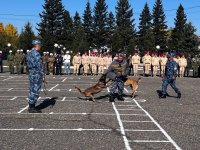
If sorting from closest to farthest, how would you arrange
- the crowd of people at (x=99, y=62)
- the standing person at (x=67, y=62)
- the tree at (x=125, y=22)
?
the crowd of people at (x=99, y=62), the standing person at (x=67, y=62), the tree at (x=125, y=22)

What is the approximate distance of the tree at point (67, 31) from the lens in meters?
84.2

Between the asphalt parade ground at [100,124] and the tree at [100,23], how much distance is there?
2643 inches

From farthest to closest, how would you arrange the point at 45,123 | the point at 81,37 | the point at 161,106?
1. the point at 81,37
2. the point at 161,106
3. the point at 45,123

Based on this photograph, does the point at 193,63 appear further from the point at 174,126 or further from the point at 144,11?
the point at 144,11

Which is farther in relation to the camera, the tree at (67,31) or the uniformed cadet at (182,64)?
the tree at (67,31)

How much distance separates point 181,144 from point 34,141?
2.99 m

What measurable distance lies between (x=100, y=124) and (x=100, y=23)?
73.8m

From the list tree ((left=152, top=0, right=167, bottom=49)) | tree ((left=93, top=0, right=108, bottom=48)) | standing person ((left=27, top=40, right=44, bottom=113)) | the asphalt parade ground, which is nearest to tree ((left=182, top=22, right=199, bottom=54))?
tree ((left=152, top=0, right=167, bottom=49))

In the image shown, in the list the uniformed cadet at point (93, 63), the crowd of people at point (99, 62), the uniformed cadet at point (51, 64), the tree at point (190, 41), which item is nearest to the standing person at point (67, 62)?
the crowd of people at point (99, 62)

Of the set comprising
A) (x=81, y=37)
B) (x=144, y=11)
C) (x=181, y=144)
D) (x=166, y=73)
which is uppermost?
(x=144, y=11)

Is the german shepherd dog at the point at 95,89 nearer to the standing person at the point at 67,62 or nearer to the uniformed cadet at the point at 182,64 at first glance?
the uniformed cadet at the point at 182,64

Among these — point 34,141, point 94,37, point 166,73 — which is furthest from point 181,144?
point 94,37

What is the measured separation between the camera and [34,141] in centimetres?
890

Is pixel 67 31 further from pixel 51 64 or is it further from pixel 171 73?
pixel 171 73
